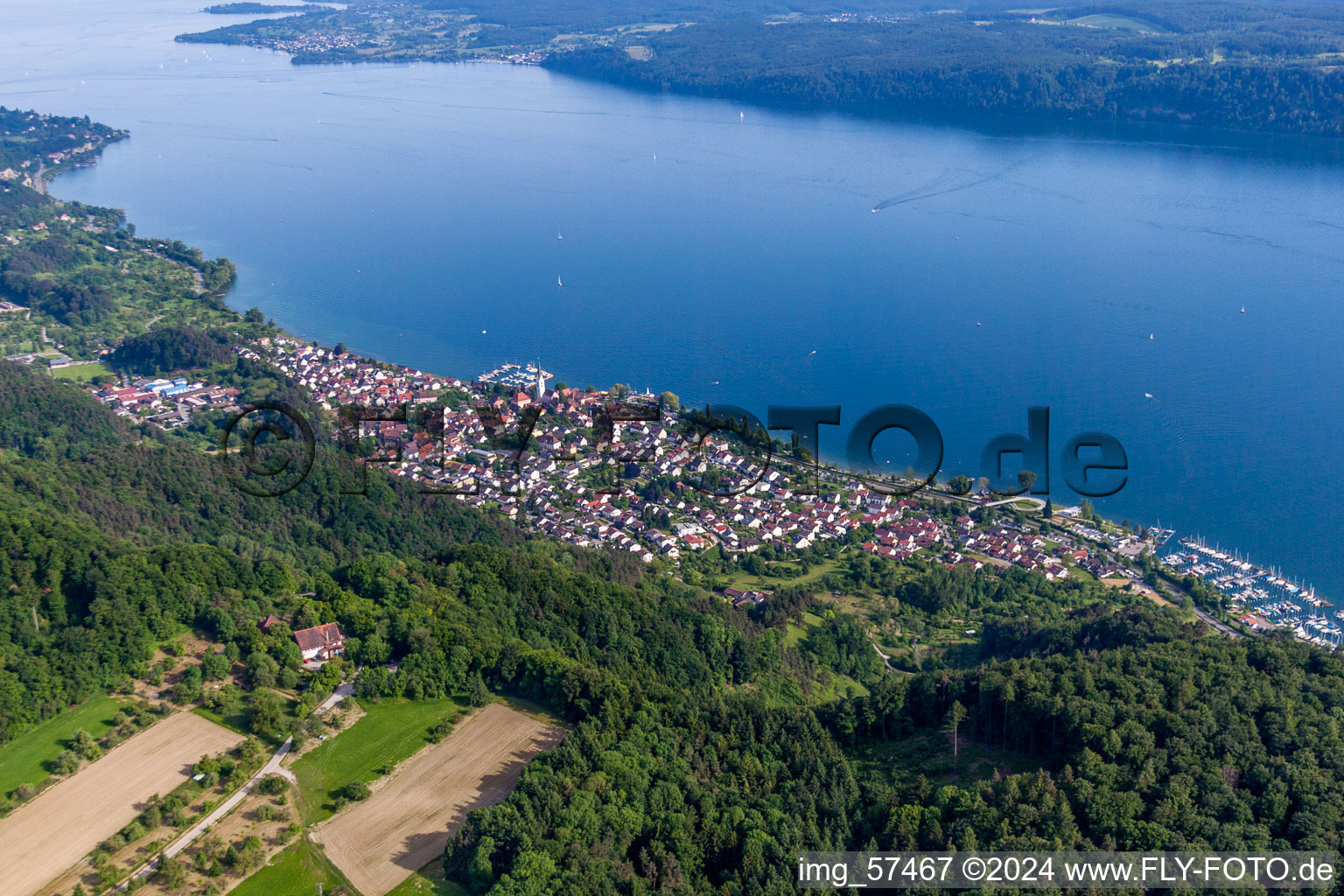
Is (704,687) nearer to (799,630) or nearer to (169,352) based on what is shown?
(799,630)

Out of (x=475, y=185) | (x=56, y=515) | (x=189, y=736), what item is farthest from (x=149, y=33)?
(x=189, y=736)

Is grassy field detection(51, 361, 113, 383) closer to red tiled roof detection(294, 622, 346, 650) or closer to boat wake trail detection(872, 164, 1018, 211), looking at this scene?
red tiled roof detection(294, 622, 346, 650)

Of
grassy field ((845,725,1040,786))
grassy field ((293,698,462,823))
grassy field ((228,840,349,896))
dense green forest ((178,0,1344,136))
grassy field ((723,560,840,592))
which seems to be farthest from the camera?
dense green forest ((178,0,1344,136))

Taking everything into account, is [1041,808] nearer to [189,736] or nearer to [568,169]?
[189,736]

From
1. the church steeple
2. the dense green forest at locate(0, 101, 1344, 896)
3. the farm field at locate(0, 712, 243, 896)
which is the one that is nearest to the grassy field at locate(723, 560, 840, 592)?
the dense green forest at locate(0, 101, 1344, 896)

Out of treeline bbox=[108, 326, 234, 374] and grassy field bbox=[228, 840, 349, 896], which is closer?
grassy field bbox=[228, 840, 349, 896]

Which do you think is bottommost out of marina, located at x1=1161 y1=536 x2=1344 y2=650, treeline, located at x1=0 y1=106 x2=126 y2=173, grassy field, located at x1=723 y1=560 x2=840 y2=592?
marina, located at x1=1161 y1=536 x2=1344 y2=650

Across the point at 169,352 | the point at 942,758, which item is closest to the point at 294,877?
the point at 942,758
